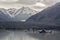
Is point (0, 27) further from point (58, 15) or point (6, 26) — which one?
point (58, 15)

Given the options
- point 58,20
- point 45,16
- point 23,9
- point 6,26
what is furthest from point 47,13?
point 23,9

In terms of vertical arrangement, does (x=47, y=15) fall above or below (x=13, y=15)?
above

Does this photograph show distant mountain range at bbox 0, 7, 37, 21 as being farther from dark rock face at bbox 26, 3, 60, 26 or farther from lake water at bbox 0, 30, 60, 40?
lake water at bbox 0, 30, 60, 40

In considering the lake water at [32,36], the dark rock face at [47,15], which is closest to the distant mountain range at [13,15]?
the dark rock face at [47,15]

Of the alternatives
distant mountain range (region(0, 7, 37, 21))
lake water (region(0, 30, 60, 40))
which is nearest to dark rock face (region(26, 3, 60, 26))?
distant mountain range (region(0, 7, 37, 21))

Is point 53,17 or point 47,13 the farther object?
point 47,13

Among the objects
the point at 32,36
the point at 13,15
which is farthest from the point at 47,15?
the point at 13,15

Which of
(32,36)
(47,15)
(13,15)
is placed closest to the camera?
(32,36)

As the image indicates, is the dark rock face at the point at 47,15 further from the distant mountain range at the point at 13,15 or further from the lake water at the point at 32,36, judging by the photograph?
the lake water at the point at 32,36

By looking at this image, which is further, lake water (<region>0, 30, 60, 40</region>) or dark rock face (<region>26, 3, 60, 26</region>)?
dark rock face (<region>26, 3, 60, 26</region>)

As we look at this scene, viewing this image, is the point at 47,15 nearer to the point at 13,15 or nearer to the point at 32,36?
the point at 32,36

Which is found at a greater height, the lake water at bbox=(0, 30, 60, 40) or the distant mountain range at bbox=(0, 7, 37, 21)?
the lake water at bbox=(0, 30, 60, 40)
